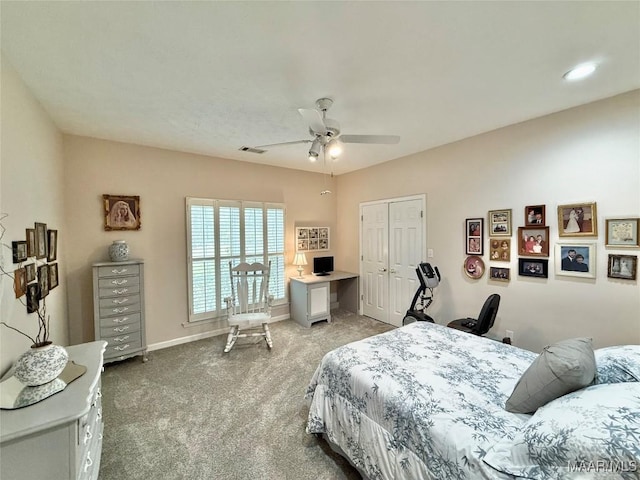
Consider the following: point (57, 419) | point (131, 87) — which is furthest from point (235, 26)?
point (57, 419)

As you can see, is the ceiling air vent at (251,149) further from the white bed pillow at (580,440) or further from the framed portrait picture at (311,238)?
the white bed pillow at (580,440)

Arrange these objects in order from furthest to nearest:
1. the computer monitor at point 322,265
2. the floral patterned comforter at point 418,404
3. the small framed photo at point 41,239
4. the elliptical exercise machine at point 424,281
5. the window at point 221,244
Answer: the computer monitor at point 322,265
the window at point 221,244
the elliptical exercise machine at point 424,281
the small framed photo at point 41,239
the floral patterned comforter at point 418,404

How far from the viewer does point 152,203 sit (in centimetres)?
349

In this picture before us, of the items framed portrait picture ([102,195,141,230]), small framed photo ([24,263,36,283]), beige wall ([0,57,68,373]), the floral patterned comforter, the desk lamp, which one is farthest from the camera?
the desk lamp

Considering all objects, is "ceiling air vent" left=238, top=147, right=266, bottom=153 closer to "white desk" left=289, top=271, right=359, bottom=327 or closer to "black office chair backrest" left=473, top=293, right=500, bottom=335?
"white desk" left=289, top=271, right=359, bottom=327

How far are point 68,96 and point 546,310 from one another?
496cm

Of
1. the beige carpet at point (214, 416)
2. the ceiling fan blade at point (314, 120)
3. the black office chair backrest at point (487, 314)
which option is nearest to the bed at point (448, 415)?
the beige carpet at point (214, 416)

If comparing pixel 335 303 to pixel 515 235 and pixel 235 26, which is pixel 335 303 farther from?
pixel 235 26

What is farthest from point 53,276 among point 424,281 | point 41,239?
point 424,281

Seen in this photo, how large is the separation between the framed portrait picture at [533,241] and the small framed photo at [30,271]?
444 cm

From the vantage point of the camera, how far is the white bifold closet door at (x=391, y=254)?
3.97 metres

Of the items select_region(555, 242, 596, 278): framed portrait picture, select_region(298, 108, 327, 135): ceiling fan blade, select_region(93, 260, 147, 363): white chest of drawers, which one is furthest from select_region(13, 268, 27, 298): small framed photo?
select_region(555, 242, 596, 278): framed portrait picture

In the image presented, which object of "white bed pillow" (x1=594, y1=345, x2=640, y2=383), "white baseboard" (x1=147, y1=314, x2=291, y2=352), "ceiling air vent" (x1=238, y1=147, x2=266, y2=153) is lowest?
"white baseboard" (x1=147, y1=314, x2=291, y2=352)

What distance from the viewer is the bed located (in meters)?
0.95
